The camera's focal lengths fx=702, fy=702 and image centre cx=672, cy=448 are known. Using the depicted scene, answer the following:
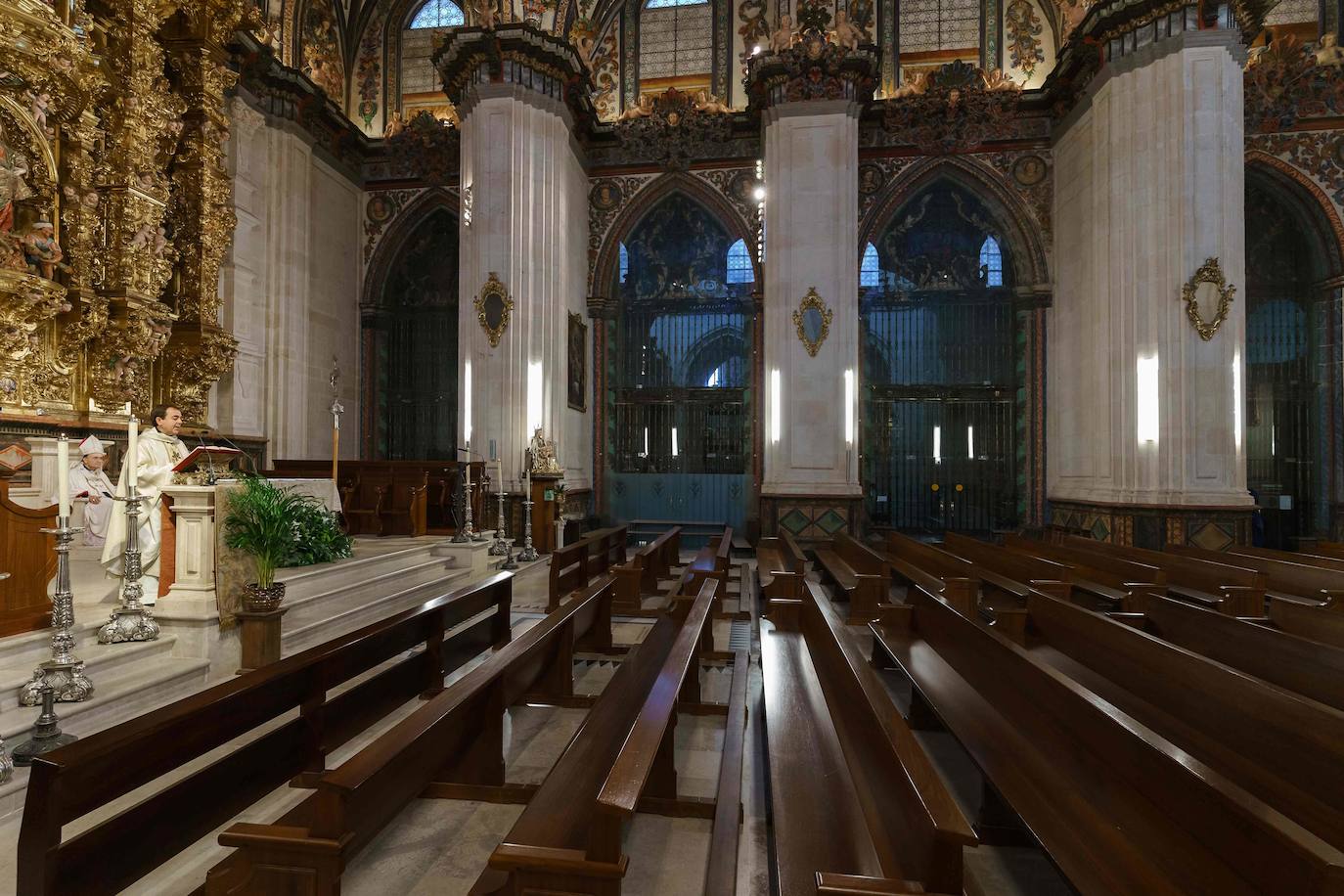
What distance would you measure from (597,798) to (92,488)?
331 inches

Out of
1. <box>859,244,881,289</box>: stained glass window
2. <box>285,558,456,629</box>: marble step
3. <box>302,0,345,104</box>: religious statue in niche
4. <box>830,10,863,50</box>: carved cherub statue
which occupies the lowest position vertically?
<box>285,558,456,629</box>: marble step

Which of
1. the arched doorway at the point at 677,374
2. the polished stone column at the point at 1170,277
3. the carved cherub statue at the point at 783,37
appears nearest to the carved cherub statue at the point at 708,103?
the arched doorway at the point at 677,374

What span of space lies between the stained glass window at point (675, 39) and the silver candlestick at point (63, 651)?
14.7 m

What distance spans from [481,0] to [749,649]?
11875 mm

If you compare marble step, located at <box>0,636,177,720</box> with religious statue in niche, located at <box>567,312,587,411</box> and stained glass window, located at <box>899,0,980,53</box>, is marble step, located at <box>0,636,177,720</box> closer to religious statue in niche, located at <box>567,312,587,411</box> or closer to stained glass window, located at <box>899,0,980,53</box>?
religious statue in niche, located at <box>567,312,587,411</box>

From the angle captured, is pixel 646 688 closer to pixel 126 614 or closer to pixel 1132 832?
pixel 1132 832

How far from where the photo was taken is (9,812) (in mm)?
3146

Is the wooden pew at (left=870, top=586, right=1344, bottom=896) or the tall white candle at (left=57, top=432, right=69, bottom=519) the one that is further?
the tall white candle at (left=57, top=432, right=69, bottom=519)

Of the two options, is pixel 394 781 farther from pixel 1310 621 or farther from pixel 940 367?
pixel 940 367

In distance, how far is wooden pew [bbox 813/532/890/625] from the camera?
20.9ft

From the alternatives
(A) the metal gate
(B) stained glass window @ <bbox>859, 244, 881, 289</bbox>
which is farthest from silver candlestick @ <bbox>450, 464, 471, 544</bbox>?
(A) the metal gate

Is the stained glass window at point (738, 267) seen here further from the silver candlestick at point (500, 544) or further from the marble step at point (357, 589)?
the marble step at point (357, 589)

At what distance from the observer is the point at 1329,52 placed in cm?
1304

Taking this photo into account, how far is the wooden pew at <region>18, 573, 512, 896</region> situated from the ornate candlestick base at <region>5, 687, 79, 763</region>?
37.6 inches
